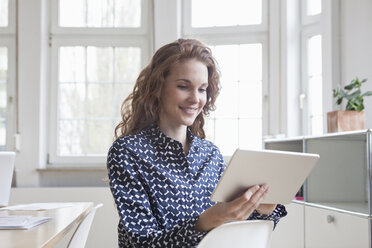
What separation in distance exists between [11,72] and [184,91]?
131 inches

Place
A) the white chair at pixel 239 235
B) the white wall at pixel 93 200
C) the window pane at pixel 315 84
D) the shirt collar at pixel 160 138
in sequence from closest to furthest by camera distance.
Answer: the white chair at pixel 239 235, the shirt collar at pixel 160 138, the window pane at pixel 315 84, the white wall at pixel 93 200

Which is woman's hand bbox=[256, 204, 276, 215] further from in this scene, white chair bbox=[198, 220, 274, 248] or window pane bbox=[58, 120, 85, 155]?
window pane bbox=[58, 120, 85, 155]

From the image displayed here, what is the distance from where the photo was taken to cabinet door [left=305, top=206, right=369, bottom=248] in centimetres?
272

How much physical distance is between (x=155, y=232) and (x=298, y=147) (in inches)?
100

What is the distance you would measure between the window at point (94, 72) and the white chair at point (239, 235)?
11.1ft

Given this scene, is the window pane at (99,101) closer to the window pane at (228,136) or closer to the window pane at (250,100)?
the window pane at (228,136)

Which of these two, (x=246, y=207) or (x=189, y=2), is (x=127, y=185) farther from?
(x=189, y=2)

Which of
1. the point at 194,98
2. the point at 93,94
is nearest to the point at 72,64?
the point at 93,94

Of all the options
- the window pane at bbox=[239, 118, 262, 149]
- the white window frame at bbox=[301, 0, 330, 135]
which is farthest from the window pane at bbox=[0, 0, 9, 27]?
the white window frame at bbox=[301, 0, 330, 135]

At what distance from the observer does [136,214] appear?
4.97 ft

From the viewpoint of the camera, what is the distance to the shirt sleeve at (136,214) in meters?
1.47

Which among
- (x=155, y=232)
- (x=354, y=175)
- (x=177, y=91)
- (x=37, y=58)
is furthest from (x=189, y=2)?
(x=155, y=232)

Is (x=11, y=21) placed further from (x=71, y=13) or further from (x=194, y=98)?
(x=194, y=98)

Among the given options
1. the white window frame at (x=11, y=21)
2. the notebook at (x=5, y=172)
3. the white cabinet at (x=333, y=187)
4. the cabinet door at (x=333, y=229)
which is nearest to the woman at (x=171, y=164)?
the cabinet door at (x=333, y=229)
